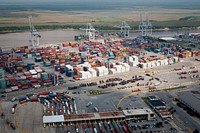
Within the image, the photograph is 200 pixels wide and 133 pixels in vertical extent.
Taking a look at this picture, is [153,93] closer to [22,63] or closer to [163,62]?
[163,62]

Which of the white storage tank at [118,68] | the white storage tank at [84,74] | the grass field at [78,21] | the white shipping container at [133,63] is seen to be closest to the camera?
the white storage tank at [84,74]

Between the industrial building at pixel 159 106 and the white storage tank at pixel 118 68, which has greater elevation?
the white storage tank at pixel 118 68

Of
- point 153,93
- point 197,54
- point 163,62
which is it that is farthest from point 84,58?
point 197,54

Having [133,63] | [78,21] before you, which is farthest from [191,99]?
[78,21]

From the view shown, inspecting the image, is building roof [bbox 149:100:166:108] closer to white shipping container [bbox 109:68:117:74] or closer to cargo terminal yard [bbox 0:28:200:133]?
cargo terminal yard [bbox 0:28:200:133]

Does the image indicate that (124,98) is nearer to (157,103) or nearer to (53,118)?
(157,103)

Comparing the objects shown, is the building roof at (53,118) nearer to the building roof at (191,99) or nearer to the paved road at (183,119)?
the paved road at (183,119)

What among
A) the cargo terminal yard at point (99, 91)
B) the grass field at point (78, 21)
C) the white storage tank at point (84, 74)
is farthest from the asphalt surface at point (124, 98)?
the grass field at point (78, 21)
